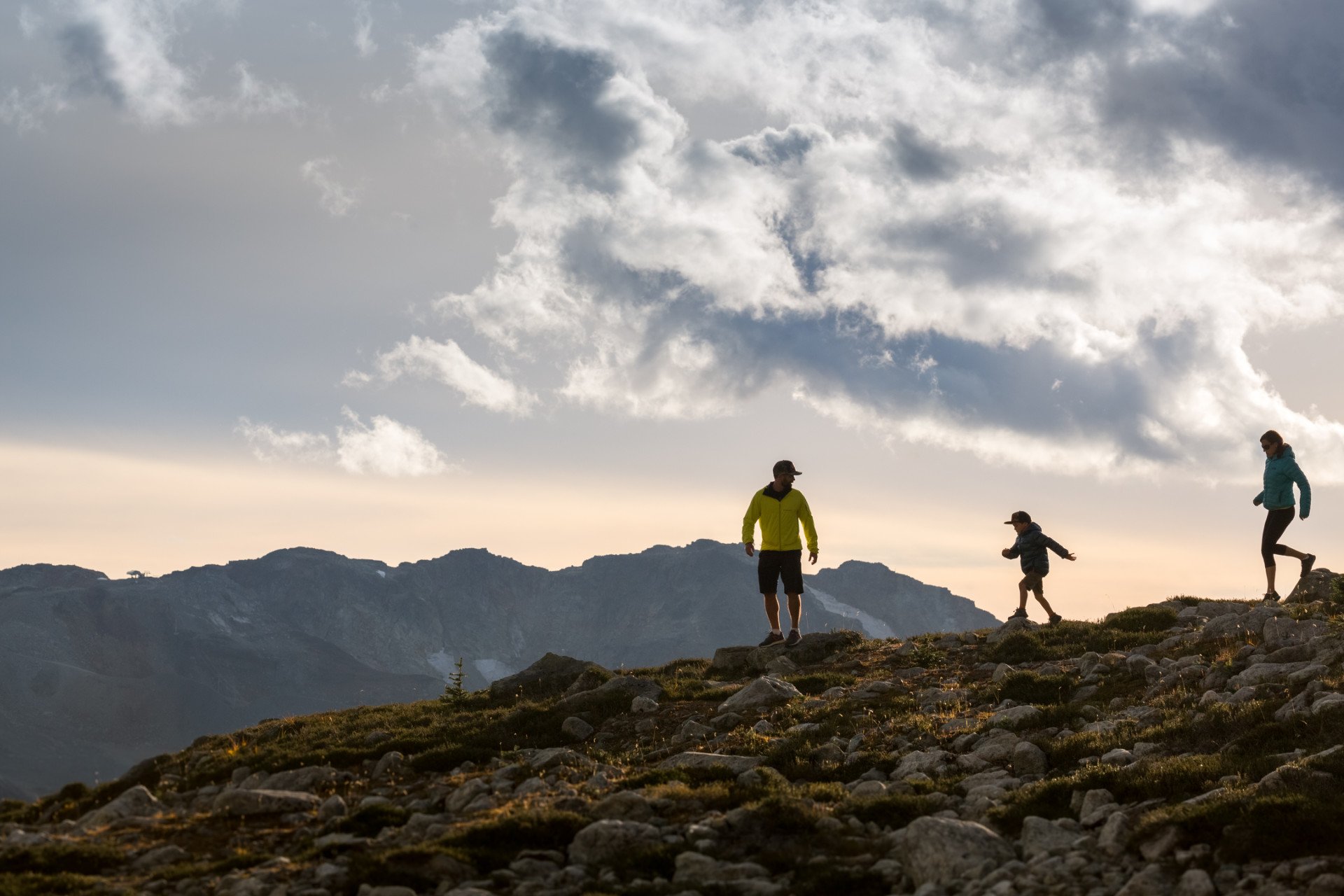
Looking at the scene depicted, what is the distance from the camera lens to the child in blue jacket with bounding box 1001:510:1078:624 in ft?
82.9

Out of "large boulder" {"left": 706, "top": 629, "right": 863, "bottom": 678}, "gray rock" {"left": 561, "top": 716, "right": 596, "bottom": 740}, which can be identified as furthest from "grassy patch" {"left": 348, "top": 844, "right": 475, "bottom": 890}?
"large boulder" {"left": 706, "top": 629, "right": 863, "bottom": 678}

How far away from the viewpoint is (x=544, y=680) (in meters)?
22.0

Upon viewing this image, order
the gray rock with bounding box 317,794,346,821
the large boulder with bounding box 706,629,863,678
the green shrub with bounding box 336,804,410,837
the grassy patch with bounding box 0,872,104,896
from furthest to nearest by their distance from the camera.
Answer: the large boulder with bounding box 706,629,863,678 < the gray rock with bounding box 317,794,346,821 < the green shrub with bounding box 336,804,410,837 < the grassy patch with bounding box 0,872,104,896

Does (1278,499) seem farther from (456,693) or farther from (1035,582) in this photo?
(456,693)

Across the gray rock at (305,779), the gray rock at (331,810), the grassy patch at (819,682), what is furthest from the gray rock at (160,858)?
the grassy patch at (819,682)

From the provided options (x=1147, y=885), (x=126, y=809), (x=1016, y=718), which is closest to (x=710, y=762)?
(x=1016, y=718)

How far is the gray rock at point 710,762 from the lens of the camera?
13.5 meters

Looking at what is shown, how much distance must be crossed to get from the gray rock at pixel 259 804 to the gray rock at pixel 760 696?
7.14m

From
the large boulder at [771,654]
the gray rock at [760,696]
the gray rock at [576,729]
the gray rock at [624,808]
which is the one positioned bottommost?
the gray rock at [624,808]

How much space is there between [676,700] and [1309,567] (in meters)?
15.0

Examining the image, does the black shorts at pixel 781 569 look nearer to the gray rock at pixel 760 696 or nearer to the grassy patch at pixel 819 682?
the grassy patch at pixel 819 682

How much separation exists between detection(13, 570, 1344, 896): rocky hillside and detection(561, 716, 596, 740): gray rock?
4 centimetres

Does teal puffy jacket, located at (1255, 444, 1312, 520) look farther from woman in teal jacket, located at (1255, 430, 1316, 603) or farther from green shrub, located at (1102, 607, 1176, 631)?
green shrub, located at (1102, 607, 1176, 631)

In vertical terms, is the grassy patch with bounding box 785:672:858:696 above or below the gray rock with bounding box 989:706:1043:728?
above
